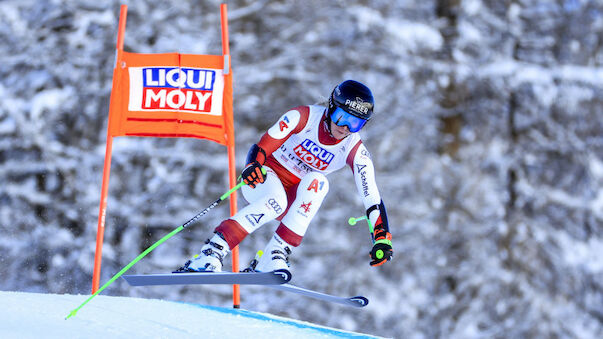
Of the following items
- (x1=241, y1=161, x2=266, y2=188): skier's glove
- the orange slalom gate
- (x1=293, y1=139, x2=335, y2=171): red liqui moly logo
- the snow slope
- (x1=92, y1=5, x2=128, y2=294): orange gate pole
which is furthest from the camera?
the orange slalom gate

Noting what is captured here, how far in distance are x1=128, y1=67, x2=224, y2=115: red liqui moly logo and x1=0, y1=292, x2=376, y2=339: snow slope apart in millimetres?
1309

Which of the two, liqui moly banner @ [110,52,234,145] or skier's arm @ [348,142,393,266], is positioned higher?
liqui moly banner @ [110,52,234,145]

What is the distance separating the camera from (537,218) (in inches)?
383

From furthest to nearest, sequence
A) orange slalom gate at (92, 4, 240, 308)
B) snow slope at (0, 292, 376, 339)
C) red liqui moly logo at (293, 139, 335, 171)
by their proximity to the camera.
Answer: orange slalom gate at (92, 4, 240, 308), red liqui moly logo at (293, 139, 335, 171), snow slope at (0, 292, 376, 339)

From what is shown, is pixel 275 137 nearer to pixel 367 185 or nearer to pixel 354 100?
pixel 354 100

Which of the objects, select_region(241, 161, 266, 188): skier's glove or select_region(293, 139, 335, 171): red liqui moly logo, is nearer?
select_region(241, 161, 266, 188): skier's glove

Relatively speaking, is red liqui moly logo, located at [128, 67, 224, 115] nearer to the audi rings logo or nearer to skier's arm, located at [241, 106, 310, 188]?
skier's arm, located at [241, 106, 310, 188]

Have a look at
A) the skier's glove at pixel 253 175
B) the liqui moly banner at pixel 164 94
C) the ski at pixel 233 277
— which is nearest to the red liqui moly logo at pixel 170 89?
the liqui moly banner at pixel 164 94

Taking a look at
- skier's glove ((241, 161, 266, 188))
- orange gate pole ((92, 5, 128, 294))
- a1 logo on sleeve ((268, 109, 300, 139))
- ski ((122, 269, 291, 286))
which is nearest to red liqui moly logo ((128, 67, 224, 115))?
orange gate pole ((92, 5, 128, 294))

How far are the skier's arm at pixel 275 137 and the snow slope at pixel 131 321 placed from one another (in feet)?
2.96

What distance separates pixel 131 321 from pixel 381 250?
1422mm

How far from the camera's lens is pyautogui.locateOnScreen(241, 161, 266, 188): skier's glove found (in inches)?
145

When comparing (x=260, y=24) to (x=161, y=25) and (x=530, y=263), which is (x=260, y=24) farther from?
(x=530, y=263)

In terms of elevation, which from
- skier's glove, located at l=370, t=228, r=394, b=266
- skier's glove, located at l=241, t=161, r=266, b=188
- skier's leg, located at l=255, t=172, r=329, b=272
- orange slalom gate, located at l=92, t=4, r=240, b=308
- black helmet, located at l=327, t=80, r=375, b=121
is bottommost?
skier's glove, located at l=370, t=228, r=394, b=266
